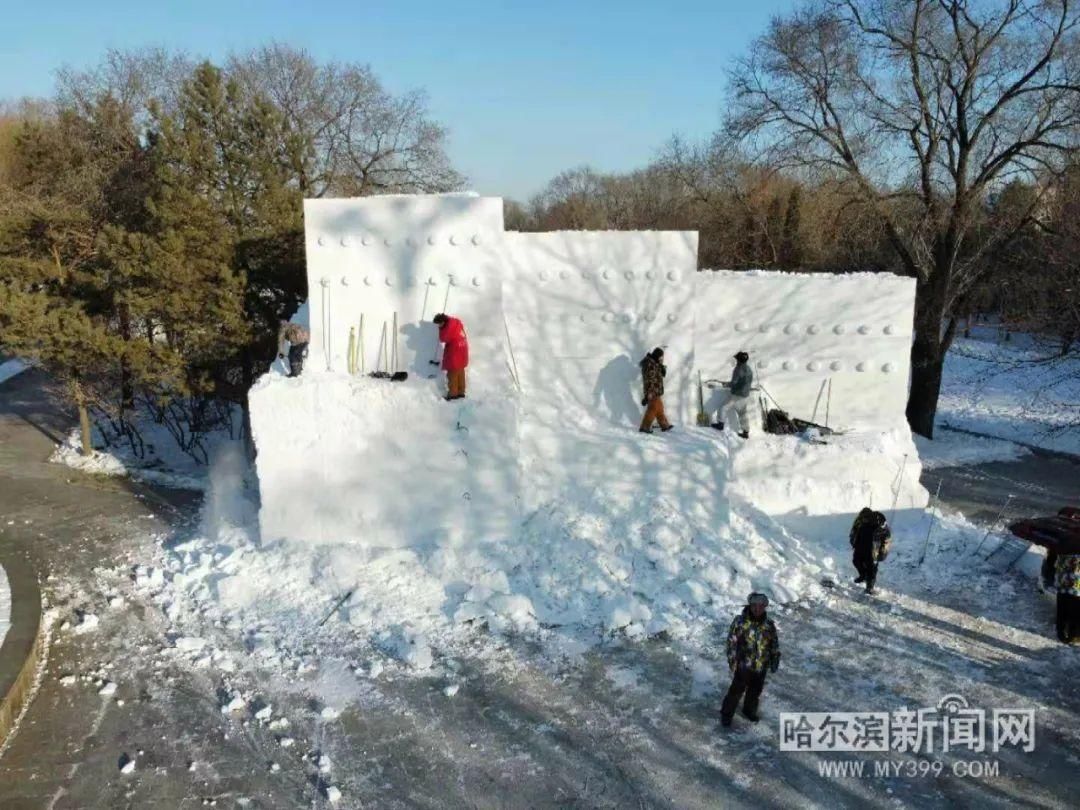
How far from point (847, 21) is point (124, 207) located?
15245mm

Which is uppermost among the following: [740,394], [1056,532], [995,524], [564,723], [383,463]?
[740,394]

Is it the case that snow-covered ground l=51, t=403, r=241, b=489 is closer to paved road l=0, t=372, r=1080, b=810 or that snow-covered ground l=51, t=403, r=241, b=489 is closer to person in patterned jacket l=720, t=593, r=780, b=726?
paved road l=0, t=372, r=1080, b=810

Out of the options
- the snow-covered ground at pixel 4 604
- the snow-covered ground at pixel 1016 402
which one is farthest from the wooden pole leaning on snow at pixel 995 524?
the snow-covered ground at pixel 4 604

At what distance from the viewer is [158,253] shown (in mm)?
12977

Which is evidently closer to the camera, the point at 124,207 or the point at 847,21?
the point at 124,207

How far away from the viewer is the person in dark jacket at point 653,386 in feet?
33.8

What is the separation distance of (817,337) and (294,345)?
7.34m

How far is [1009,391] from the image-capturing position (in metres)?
24.5

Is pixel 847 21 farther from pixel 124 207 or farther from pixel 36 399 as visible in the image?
pixel 36 399

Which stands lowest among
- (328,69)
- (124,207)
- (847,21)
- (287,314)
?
(287,314)

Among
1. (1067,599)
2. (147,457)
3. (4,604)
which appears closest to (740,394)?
(1067,599)

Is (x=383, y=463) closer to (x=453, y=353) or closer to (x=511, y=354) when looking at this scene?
(x=453, y=353)

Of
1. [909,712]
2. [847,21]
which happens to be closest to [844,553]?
[909,712]

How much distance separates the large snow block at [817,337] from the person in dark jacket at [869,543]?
2.78m
